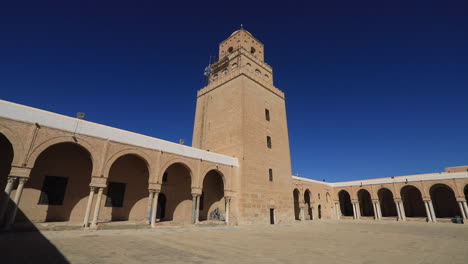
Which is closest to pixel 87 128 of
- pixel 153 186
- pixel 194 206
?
pixel 153 186

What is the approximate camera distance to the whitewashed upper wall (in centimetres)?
945

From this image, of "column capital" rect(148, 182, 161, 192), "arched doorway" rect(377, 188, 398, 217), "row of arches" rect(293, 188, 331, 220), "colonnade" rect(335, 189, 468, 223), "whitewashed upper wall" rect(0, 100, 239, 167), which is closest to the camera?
"whitewashed upper wall" rect(0, 100, 239, 167)

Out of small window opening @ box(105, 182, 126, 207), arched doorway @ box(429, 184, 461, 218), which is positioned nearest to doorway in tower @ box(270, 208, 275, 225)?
small window opening @ box(105, 182, 126, 207)

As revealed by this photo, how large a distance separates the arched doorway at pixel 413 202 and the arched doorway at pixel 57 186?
35.8 meters

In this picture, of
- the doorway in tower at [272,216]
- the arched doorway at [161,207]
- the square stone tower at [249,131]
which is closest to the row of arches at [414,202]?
the square stone tower at [249,131]

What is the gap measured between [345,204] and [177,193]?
29287mm

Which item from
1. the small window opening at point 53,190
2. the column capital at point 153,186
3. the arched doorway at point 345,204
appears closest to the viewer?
the small window opening at point 53,190

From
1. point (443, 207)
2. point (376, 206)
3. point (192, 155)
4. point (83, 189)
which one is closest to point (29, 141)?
point (83, 189)

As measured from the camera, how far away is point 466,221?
21.8 metres

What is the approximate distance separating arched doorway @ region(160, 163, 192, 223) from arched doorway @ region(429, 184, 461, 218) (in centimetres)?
2951

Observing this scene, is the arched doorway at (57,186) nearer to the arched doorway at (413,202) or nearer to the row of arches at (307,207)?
the row of arches at (307,207)

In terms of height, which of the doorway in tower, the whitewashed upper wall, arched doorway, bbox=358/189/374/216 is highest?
the whitewashed upper wall

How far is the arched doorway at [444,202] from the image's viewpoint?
27.6 metres

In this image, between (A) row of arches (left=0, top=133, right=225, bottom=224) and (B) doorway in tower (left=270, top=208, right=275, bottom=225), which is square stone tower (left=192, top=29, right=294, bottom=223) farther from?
(A) row of arches (left=0, top=133, right=225, bottom=224)
